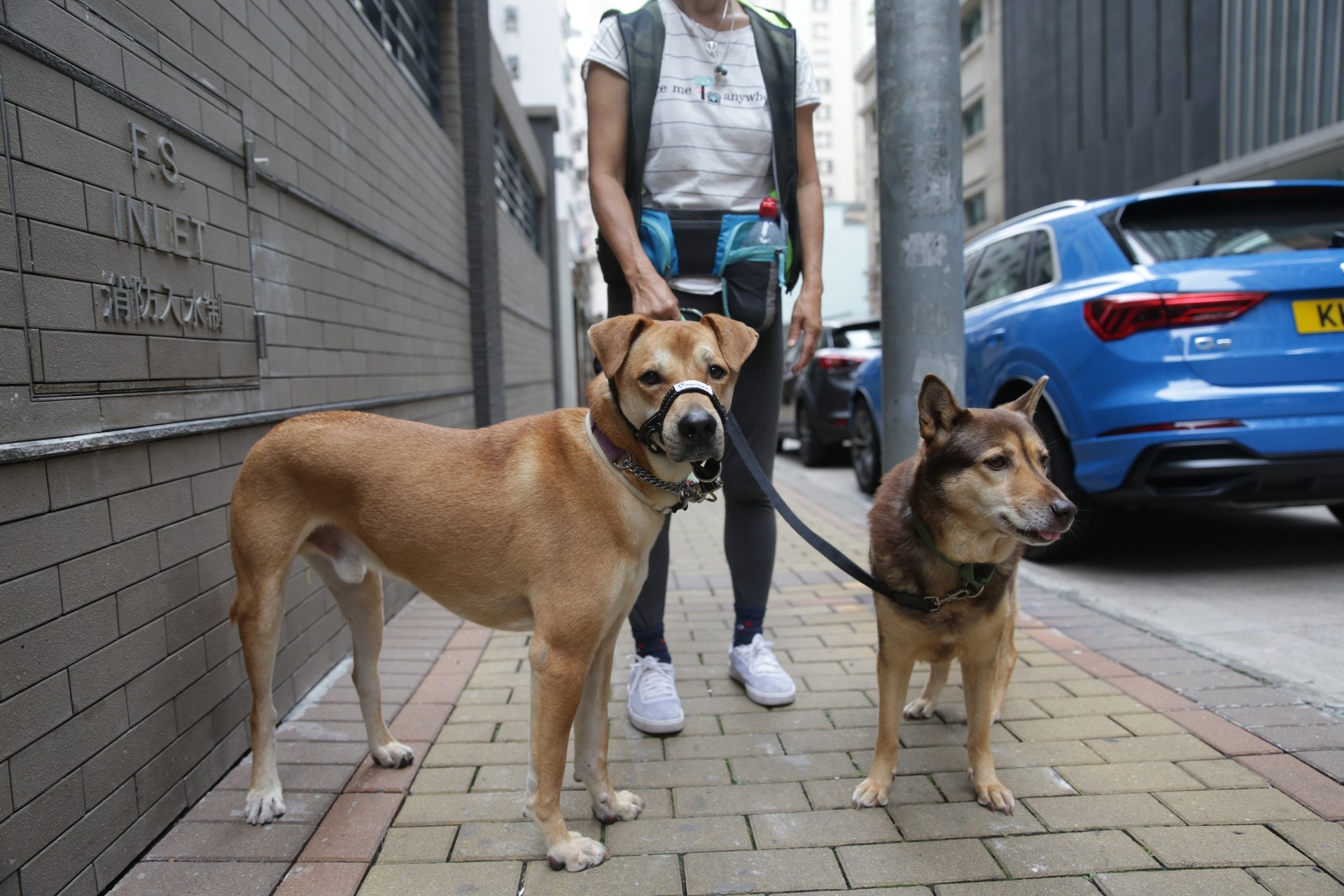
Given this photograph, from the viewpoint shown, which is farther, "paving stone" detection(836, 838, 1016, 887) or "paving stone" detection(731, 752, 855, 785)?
"paving stone" detection(731, 752, 855, 785)

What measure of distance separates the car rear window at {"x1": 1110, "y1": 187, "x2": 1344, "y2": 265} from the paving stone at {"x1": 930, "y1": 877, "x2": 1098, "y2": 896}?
361 cm

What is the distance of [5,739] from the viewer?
1687 mm

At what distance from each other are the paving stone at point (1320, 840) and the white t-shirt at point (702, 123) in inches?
91.5

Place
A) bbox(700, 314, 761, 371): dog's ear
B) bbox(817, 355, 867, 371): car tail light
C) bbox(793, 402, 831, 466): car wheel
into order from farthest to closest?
1. bbox(793, 402, 831, 466): car wheel
2. bbox(817, 355, 867, 371): car tail light
3. bbox(700, 314, 761, 371): dog's ear

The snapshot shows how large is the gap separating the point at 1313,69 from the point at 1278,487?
13.3 m

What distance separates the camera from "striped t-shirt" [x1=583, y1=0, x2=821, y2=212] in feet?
Answer: 9.70

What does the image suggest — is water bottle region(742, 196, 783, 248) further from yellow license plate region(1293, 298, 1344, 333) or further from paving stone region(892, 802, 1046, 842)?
yellow license plate region(1293, 298, 1344, 333)

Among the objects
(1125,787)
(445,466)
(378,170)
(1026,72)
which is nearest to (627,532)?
(445,466)

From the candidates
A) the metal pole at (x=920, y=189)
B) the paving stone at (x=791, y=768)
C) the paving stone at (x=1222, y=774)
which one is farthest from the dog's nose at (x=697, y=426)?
the metal pole at (x=920, y=189)

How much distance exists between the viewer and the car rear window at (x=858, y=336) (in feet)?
34.9

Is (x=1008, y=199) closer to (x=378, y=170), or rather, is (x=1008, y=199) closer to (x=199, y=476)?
(x=378, y=170)

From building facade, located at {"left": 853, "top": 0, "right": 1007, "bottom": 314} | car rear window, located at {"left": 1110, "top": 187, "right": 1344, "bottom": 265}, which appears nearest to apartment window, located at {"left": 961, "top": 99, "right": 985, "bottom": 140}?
building facade, located at {"left": 853, "top": 0, "right": 1007, "bottom": 314}

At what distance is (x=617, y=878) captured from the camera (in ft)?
6.74

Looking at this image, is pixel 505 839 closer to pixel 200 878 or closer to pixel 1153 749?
pixel 200 878
